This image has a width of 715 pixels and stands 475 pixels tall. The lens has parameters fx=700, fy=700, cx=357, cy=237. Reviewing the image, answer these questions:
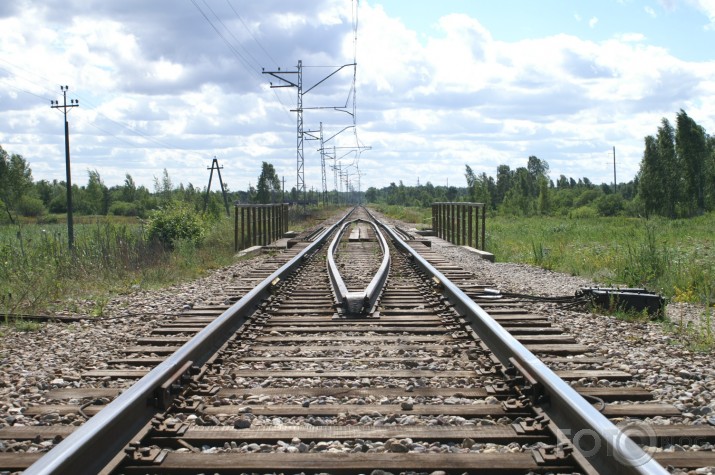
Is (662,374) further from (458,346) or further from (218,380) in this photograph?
(218,380)

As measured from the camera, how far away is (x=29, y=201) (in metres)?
82.2

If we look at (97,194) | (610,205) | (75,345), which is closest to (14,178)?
(97,194)

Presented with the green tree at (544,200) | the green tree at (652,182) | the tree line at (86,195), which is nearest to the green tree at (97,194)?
the tree line at (86,195)

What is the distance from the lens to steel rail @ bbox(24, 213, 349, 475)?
2789 mm

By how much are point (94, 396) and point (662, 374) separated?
3.63 meters

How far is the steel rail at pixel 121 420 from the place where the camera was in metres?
2.79

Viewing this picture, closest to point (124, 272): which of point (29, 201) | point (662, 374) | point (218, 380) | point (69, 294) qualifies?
point (69, 294)

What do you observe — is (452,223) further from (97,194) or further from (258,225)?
(97,194)

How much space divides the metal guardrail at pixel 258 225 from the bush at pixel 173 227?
1091 mm

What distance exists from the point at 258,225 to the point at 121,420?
15803 millimetres

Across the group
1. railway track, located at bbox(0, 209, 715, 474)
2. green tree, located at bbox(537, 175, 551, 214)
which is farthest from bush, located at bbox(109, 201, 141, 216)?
railway track, located at bbox(0, 209, 715, 474)

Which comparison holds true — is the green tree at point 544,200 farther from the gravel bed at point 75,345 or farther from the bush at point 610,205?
the gravel bed at point 75,345

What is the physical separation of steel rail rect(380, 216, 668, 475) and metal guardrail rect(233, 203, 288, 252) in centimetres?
1311

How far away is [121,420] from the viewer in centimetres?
335
